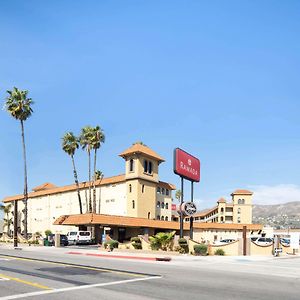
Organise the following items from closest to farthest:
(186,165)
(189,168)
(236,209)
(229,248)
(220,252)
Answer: (220,252) < (229,248) < (186,165) < (189,168) < (236,209)

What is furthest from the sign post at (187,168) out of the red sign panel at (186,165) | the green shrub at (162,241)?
the green shrub at (162,241)

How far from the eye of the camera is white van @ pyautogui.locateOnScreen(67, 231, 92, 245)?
2223 inches

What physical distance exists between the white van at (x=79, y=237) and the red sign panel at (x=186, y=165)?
21.7 m

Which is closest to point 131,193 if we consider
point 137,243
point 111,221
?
point 111,221

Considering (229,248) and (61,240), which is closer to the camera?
(229,248)

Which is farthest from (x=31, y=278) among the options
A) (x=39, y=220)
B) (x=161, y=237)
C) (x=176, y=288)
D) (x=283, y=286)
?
(x=39, y=220)

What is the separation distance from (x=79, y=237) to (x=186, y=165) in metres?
23.1

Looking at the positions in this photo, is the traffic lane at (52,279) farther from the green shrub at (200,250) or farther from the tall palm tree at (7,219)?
the tall palm tree at (7,219)

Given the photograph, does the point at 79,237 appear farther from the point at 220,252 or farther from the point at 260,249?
the point at 260,249

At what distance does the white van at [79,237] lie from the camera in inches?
2223

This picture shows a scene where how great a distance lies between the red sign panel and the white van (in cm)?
2174

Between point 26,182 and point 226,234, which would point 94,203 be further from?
point 226,234

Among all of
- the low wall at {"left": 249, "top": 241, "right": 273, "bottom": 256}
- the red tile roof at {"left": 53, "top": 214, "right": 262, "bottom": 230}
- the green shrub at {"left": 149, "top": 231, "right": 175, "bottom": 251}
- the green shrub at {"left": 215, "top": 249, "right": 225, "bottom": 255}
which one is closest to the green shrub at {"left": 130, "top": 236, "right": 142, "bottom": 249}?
the green shrub at {"left": 149, "top": 231, "right": 175, "bottom": 251}

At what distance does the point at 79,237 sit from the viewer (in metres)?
56.5
